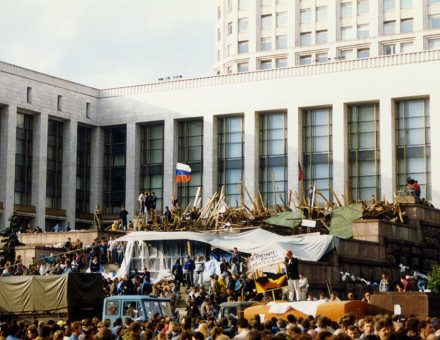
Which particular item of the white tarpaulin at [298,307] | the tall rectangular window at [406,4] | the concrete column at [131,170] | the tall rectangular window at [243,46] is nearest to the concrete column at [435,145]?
the concrete column at [131,170]

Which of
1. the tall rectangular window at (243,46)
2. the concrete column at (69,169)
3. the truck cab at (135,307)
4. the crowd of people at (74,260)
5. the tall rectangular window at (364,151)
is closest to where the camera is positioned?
the truck cab at (135,307)

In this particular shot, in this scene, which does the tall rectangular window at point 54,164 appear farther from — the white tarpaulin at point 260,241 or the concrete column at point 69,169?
the white tarpaulin at point 260,241

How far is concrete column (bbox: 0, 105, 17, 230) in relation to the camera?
64.8 m

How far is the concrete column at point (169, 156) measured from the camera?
6788 cm

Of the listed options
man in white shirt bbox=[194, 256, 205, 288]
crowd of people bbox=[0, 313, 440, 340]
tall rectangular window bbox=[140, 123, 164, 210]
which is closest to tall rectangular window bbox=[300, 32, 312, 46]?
tall rectangular window bbox=[140, 123, 164, 210]

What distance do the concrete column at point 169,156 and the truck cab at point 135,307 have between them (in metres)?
40.2

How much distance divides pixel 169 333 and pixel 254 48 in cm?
7168

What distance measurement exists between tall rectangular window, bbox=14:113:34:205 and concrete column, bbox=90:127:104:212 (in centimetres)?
565

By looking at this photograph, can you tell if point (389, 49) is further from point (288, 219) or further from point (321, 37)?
point (288, 219)

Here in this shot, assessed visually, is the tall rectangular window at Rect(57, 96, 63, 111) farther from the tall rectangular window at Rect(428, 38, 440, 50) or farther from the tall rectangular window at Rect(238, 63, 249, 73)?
the tall rectangular window at Rect(428, 38, 440, 50)

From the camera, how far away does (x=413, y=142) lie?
201 ft

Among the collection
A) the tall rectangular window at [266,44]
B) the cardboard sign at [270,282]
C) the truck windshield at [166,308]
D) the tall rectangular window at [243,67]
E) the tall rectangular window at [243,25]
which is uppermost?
the tall rectangular window at [243,25]

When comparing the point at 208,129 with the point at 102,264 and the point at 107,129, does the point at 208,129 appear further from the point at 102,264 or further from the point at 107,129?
the point at 102,264

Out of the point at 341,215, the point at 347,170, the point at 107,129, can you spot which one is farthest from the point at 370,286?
the point at 107,129
